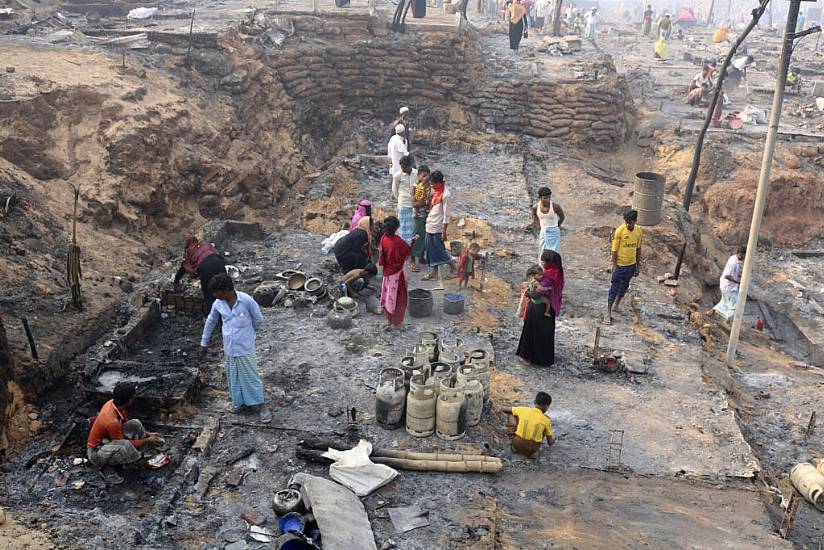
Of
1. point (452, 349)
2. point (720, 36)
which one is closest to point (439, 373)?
point (452, 349)

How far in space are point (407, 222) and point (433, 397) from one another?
3620 millimetres

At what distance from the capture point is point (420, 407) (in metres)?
6.04

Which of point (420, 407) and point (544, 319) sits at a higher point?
point (544, 319)

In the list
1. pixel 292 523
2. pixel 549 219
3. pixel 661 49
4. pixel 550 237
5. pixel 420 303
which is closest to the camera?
pixel 292 523

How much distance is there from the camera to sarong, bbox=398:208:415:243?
30.2ft

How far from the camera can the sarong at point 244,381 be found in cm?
621

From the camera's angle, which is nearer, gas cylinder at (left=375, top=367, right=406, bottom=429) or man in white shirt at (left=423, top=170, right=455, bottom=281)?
gas cylinder at (left=375, top=367, right=406, bottom=429)

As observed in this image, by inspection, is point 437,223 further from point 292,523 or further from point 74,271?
point 292,523

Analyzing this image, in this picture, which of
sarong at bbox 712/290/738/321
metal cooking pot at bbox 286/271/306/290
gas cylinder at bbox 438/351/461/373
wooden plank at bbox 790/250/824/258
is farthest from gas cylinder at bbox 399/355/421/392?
wooden plank at bbox 790/250/824/258

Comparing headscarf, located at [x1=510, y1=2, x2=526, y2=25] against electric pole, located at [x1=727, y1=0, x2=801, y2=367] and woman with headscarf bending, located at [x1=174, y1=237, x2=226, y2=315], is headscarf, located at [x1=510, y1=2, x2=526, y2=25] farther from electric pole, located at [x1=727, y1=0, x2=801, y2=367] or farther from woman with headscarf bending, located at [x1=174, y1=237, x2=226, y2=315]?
woman with headscarf bending, located at [x1=174, y1=237, x2=226, y2=315]

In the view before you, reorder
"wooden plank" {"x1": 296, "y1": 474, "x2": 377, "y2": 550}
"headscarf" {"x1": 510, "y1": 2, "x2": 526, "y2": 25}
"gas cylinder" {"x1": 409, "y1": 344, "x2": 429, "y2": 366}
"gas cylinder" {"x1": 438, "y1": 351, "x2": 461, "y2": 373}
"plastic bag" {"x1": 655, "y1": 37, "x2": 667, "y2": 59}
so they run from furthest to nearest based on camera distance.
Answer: "plastic bag" {"x1": 655, "y1": 37, "x2": 667, "y2": 59} → "headscarf" {"x1": 510, "y1": 2, "x2": 526, "y2": 25} → "gas cylinder" {"x1": 438, "y1": 351, "x2": 461, "y2": 373} → "gas cylinder" {"x1": 409, "y1": 344, "x2": 429, "y2": 366} → "wooden plank" {"x1": 296, "y1": 474, "x2": 377, "y2": 550}

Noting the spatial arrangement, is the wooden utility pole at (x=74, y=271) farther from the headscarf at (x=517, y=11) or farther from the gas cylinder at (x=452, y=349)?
the headscarf at (x=517, y=11)

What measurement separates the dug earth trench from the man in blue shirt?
0.28 meters

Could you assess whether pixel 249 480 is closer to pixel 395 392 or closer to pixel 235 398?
pixel 235 398
